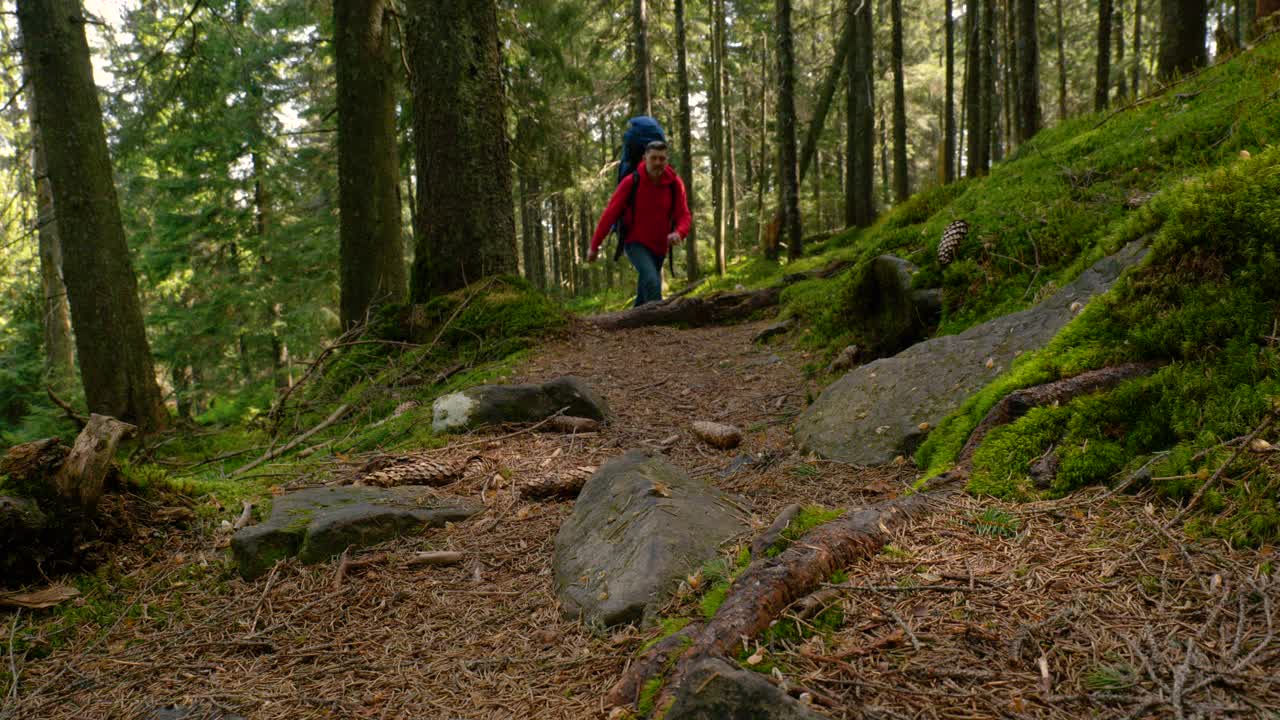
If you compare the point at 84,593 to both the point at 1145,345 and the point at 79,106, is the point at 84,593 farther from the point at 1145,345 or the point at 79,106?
the point at 79,106

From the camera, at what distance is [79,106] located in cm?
683

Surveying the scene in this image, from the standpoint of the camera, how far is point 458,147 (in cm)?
696

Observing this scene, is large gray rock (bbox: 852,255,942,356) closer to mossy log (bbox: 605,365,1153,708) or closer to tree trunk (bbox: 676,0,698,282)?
mossy log (bbox: 605,365,1153,708)

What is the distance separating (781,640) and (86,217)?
27.2 feet

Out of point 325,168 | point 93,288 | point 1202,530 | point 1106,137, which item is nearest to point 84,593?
point 1202,530

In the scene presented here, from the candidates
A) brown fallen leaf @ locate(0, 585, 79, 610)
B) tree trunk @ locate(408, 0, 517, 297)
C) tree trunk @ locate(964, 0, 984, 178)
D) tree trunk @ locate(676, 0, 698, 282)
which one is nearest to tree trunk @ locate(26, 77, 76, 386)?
tree trunk @ locate(408, 0, 517, 297)

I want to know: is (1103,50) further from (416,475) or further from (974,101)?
(416,475)

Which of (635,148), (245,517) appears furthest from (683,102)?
(245,517)

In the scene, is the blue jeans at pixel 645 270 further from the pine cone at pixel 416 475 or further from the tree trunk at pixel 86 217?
the tree trunk at pixel 86 217

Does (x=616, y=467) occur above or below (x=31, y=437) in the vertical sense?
above

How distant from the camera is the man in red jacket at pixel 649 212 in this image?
8461 millimetres

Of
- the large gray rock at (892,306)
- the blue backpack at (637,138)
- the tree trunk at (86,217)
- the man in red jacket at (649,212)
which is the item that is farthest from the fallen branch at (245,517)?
the blue backpack at (637,138)

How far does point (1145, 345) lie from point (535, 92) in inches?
381

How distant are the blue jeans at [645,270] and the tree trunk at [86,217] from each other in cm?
575
